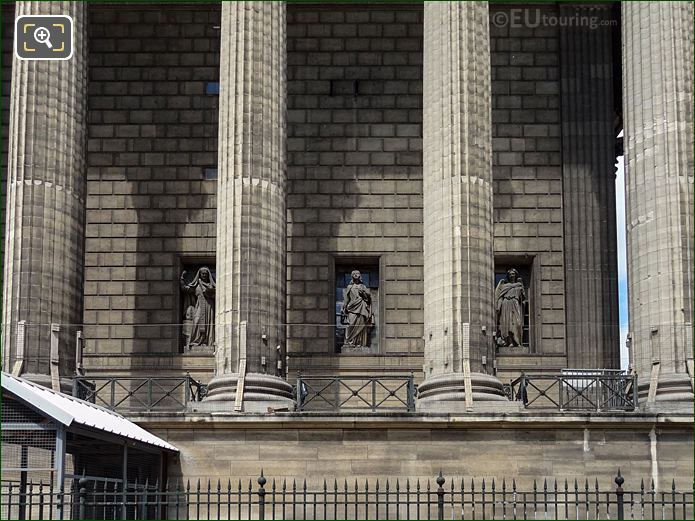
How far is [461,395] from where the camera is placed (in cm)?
3281

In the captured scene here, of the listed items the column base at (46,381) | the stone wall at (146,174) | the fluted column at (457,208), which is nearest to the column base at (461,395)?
the fluted column at (457,208)

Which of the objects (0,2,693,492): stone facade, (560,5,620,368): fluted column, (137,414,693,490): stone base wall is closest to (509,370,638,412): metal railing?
(0,2,693,492): stone facade

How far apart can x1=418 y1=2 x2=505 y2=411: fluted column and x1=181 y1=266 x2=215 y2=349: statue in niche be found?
8754 mm

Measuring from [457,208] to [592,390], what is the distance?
18.9ft

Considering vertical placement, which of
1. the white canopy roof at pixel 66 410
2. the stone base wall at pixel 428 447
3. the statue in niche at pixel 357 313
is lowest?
the stone base wall at pixel 428 447

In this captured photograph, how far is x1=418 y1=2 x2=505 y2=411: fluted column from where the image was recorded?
1315 inches

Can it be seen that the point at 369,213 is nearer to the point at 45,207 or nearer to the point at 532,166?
the point at 532,166

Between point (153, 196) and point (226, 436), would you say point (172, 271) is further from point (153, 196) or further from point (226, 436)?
point (226, 436)

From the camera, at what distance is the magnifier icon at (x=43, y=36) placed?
36.9m

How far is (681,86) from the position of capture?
34.5 metres

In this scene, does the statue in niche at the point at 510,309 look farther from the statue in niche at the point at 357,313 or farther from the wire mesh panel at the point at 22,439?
the wire mesh panel at the point at 22,439

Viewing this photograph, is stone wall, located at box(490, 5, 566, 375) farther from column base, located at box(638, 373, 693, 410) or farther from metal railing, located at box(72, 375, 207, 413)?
metal railing, located at box(72, 375, 207, 413)

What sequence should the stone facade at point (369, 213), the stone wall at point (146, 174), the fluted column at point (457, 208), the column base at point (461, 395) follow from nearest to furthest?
the stone facade at point (369, 213)
the column base at point (461, 395)
the fluted column at point (457, 208)
the stone wall at point (146, 174)

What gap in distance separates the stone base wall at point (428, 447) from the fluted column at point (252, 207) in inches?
51.5
